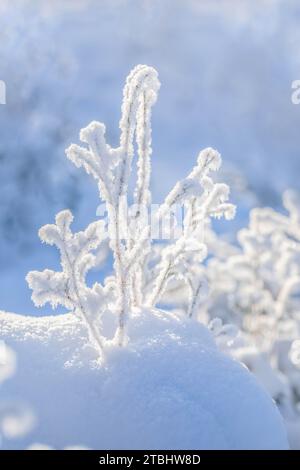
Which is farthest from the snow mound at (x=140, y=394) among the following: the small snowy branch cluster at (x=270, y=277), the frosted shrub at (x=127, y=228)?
the small snowy branch cluster at (x=270, y=277)

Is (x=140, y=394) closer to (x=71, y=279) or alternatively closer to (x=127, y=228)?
(x=71, y=279)

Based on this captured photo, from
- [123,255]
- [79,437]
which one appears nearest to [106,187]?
[123,255]

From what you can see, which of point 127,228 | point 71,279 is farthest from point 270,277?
point 71,279

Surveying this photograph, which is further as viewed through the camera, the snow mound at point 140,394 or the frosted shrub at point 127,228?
the frosted shrub at point 127,228

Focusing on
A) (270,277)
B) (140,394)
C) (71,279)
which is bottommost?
(140,394)

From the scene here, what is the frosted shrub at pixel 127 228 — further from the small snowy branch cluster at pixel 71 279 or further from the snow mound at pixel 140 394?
the snow mound at pixel 140 394
